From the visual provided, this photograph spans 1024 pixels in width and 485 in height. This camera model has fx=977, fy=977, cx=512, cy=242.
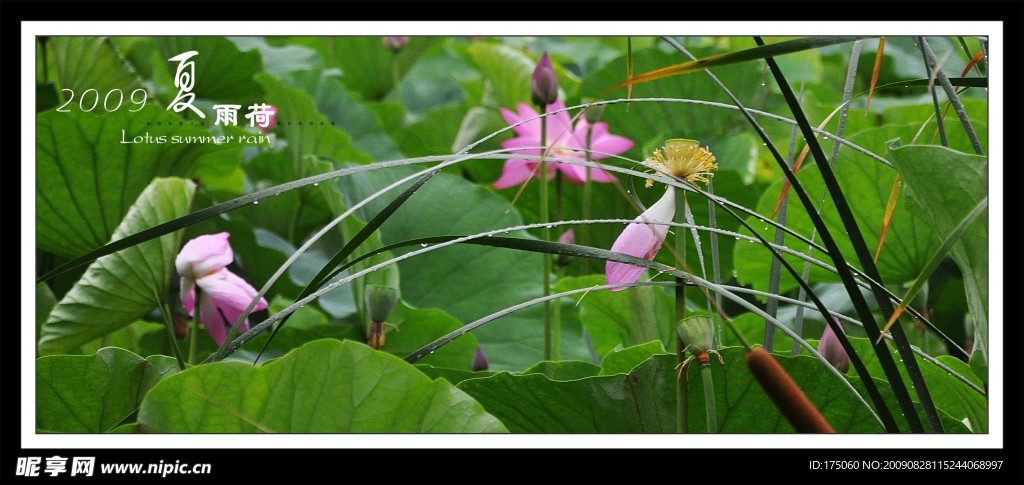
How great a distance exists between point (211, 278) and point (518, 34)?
0.31m

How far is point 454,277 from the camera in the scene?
A: 1.05 m

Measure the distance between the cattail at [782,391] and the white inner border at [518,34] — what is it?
0.45 ft

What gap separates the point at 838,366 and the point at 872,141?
0.36 metres

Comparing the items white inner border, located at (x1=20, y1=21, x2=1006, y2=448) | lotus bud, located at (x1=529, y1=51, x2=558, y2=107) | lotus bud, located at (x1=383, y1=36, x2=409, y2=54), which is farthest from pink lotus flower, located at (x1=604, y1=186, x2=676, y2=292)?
lotus bud, located at (x1=383, y1=36, x2=409, y2=54)

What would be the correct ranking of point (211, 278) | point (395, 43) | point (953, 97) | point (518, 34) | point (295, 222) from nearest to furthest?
point (953, 97)
point (518, 34)
point (211, 278)
point (295, 222)
point (395, 43)

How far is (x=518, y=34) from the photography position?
67cm

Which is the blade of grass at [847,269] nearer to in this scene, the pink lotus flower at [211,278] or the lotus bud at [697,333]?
the lotus bud at [697,333]

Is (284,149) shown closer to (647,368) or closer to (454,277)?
(454,277)

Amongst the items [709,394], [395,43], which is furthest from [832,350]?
[395,43]

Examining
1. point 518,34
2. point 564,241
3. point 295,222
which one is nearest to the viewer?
point 518,34

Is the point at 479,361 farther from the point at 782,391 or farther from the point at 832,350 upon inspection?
the point at 782,391

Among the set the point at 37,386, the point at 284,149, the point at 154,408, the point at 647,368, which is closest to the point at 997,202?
the point at 647,368
